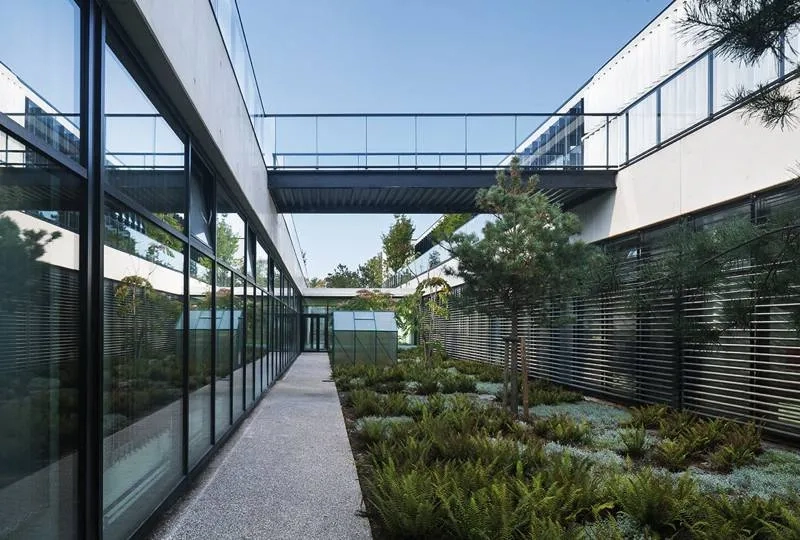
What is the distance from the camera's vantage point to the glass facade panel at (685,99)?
9711 millimetres

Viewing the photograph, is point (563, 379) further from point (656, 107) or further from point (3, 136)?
point (3, 136)

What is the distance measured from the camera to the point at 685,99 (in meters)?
10.2

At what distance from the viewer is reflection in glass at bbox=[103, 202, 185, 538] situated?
3543 millimetres

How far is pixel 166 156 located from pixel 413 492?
10.3ft

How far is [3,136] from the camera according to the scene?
235cm

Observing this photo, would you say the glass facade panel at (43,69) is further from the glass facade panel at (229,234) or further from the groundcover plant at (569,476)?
the glass facade panel at (229,234)

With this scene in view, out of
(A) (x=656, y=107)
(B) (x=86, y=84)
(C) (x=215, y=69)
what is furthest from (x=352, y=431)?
(A) (x=656, y=107)

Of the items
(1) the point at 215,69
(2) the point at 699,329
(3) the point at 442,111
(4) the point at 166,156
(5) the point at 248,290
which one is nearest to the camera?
(2) the point at 699,329

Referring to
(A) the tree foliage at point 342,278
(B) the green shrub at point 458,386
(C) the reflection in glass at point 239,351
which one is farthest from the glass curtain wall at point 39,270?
(A) the tree foliage at point 342,278

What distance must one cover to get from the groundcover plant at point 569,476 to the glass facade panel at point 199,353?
167 cm

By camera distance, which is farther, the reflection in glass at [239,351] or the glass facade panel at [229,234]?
the reflection in glass at [239,351]

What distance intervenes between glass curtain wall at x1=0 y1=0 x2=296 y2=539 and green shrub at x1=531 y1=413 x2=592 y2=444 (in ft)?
15.0

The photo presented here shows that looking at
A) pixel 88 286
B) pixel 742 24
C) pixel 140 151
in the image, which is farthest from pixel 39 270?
pixel 742 24

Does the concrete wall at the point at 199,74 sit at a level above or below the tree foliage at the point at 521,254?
above
